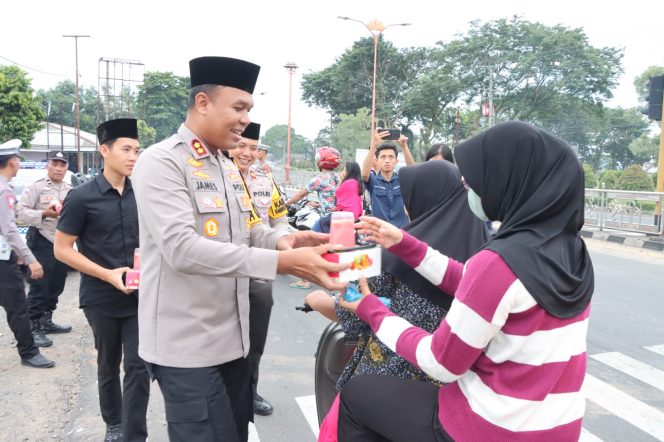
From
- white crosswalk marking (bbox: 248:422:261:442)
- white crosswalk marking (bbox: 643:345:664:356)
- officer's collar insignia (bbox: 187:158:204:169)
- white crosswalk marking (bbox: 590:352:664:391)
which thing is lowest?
white crosswalk marking (bbox: 248:422:261:442)

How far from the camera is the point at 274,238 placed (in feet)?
7.66

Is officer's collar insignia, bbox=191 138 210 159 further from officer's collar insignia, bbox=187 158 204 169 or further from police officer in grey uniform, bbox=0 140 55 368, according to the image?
police officer in grey uniform, bbox=0 140 55 368

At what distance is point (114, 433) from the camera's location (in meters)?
3.03

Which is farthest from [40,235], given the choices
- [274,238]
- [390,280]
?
[390,280]

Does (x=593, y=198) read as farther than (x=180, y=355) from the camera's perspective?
Yes

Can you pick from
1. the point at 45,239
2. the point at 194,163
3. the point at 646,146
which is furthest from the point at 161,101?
the point at 194,163

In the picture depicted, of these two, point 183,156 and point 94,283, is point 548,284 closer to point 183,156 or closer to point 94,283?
point 183,156

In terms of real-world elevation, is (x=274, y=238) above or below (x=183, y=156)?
below

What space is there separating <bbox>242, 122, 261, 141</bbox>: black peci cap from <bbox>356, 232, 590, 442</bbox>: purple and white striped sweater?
2.94 m

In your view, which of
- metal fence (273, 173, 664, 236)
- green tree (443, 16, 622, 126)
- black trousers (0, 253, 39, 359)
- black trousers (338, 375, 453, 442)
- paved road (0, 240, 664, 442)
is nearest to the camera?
black trousers (338, 375, 453, 442)

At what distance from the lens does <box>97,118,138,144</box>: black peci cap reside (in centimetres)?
316

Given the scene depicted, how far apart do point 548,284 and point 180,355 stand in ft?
4.30

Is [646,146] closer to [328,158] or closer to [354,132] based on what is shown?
[354,132]

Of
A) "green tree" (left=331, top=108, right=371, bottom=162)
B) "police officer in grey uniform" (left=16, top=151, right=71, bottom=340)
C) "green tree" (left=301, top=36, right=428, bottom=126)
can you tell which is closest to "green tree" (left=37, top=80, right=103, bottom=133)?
"green tree" (left=301, top=36, right=428, bottom=126)
